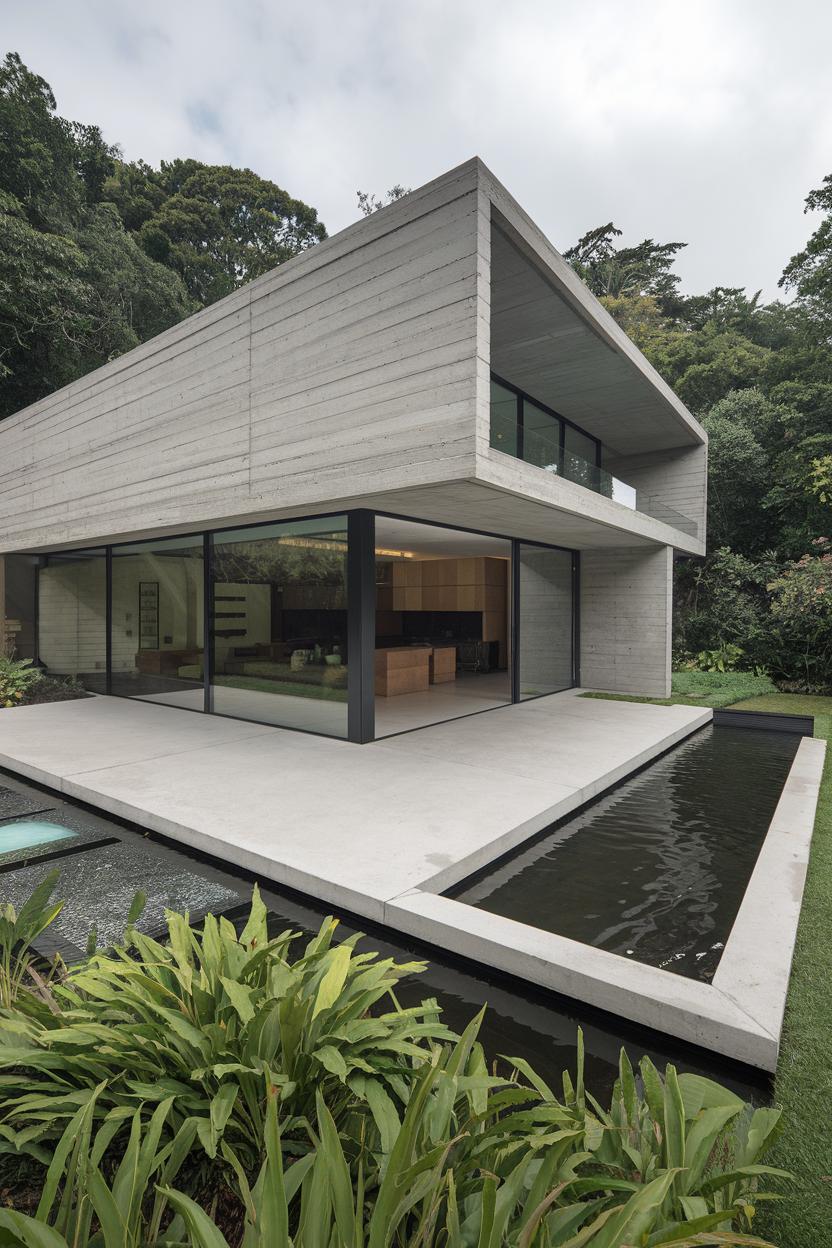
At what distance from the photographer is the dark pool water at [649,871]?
10.5 feet

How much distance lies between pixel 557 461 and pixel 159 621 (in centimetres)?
648

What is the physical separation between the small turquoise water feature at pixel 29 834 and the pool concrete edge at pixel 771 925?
4198mm

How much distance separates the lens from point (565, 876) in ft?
13.0

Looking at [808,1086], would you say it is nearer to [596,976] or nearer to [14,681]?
[596,976]

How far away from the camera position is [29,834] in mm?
4527

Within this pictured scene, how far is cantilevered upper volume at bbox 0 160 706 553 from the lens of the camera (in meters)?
4.97

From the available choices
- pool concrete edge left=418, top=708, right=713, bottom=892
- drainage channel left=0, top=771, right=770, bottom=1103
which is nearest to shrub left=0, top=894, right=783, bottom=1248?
drainage channel left=0, top=771, right=770, bottom=1103

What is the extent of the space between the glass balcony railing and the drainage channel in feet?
12.5

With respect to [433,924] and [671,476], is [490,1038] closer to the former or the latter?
[433,924]

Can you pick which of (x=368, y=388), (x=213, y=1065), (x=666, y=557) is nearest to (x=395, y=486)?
(x=368, y=388)

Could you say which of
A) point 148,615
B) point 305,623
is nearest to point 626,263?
point 148,615

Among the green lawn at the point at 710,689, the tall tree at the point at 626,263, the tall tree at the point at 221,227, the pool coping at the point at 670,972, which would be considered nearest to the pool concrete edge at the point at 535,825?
the pool coping at the point at 670,972

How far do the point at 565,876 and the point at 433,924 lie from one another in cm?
127

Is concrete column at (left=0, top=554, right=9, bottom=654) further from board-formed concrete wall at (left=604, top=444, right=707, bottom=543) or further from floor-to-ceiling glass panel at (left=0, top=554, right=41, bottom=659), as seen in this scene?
board-formed concrete wall at (left=604, top=444, right=707, bottom=543)
